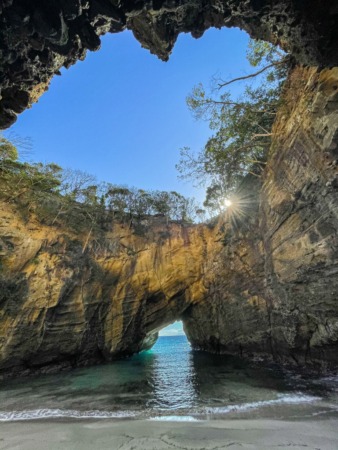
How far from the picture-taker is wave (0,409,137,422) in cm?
612

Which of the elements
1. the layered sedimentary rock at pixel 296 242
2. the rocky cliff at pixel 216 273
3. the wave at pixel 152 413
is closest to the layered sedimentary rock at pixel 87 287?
the rocky cliff at pixel 216 273

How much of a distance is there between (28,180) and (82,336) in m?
11.0

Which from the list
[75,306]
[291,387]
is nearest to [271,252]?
[291,387]

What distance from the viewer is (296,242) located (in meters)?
9.69

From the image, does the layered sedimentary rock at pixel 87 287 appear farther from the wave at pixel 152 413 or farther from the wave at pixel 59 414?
the wave at pixel 152 413

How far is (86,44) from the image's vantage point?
159 inches

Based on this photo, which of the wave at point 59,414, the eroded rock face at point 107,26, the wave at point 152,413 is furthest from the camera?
the wave at point 59,414

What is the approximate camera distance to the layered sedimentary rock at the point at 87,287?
13.7 m

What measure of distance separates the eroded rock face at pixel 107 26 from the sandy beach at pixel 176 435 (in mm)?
5929

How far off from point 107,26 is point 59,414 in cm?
896

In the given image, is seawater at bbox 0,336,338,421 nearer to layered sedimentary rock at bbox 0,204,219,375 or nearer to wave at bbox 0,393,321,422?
wave at bbox 0,393,321,422

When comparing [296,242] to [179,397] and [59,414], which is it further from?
[59,414]

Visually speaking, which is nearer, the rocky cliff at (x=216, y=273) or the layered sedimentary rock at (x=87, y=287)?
the rocky cliff at (x=216, y=273)

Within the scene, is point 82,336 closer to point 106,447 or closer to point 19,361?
point 19,361
